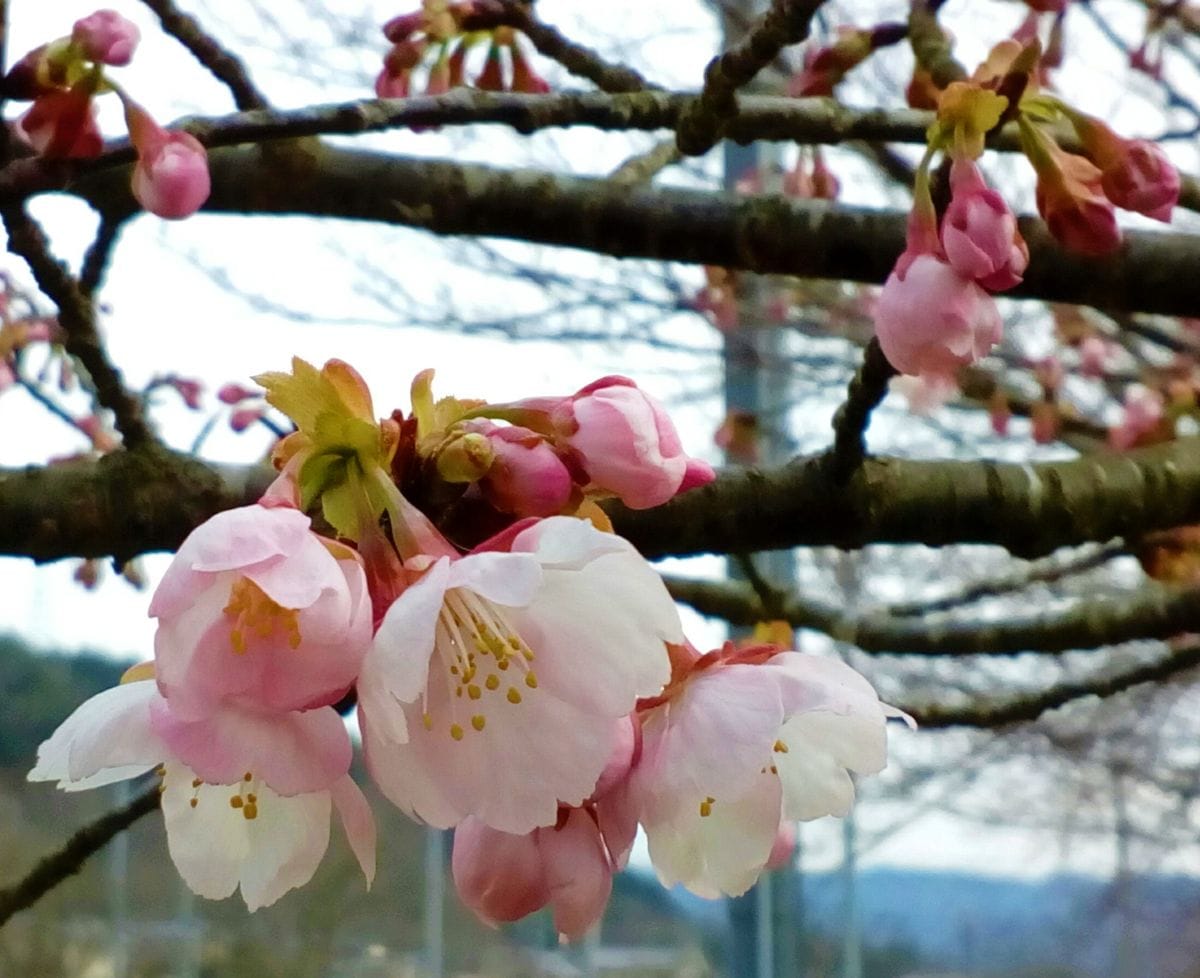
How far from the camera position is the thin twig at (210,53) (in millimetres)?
565

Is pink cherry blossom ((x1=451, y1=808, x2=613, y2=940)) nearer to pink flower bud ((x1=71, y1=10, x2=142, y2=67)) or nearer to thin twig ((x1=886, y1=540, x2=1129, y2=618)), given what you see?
pink flower bud ((x1=71, y1=10, x2=142, y2=67))

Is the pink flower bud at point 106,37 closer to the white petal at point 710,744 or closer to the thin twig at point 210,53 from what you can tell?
the thin twig at point 210,53

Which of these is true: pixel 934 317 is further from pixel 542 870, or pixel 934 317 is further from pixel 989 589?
pixel 989 589

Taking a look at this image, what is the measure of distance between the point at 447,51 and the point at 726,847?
672 mm

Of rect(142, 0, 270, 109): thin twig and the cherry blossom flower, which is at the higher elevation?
rect(142, 0, 270, 109): thin twig

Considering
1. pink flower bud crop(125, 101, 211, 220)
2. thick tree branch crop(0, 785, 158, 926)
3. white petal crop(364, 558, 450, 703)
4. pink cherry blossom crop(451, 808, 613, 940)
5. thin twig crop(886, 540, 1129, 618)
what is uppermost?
pink flower bud crop(125, 101, 211, 220)

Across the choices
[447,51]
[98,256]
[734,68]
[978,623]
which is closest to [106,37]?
[98,256]

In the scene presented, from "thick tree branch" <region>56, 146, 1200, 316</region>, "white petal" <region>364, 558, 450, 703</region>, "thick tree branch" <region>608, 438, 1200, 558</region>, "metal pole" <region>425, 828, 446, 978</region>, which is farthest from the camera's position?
"metal pole" <region>425, 828, 446, 978</region>

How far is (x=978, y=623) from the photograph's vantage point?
0.90 metres

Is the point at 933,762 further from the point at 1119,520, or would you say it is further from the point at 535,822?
the point at 535,822

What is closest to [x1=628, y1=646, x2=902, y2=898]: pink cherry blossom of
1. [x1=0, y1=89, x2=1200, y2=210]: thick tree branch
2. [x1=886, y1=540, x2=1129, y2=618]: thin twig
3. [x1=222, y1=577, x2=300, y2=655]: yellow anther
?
[x1=222, y1=577, x2=300, y2=655]: yellow anther

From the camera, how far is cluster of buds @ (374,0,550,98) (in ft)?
2.49

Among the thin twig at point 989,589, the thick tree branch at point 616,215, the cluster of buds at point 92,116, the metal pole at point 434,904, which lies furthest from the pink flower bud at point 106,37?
the metal pole at point 434,904

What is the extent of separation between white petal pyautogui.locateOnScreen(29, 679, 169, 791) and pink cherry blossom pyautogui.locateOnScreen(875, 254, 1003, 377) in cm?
30
